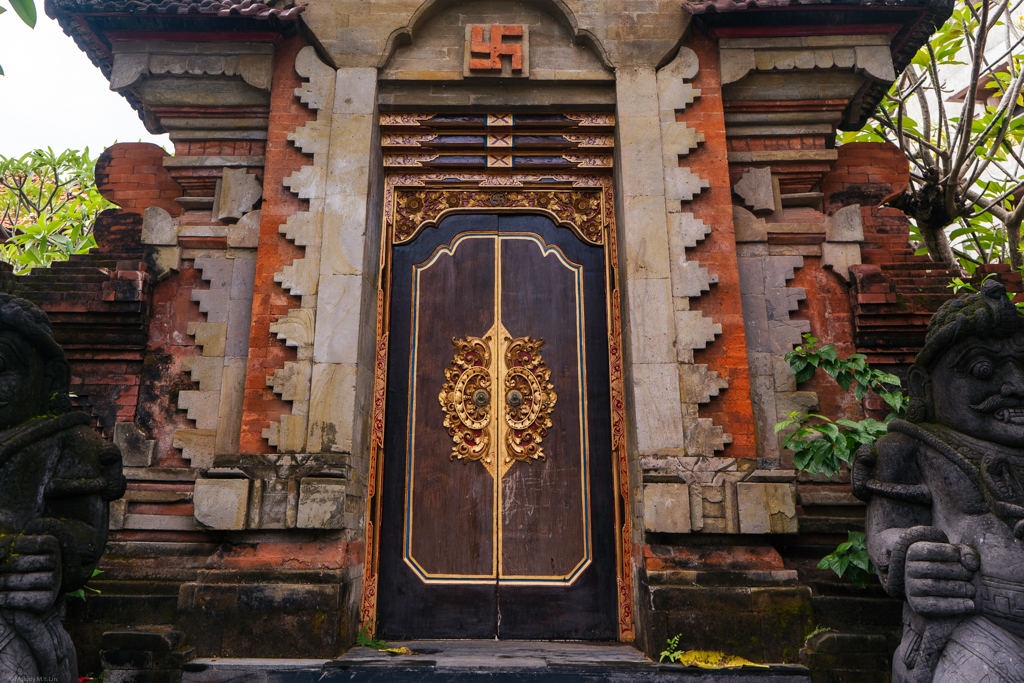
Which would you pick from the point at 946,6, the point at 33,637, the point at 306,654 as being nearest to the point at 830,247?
the point at 946,6

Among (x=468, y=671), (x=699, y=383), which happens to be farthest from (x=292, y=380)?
(x=699, y=383)

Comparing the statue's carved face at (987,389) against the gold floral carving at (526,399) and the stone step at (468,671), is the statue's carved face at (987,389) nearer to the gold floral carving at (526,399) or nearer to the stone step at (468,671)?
the stone step at (468,671)

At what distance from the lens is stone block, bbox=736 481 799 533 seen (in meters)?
5.10

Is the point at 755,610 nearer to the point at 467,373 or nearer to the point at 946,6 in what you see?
the point at 467,373

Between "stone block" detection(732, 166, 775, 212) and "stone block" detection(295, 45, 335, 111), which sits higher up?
"stone block" detection(295, 45, 335, 111)

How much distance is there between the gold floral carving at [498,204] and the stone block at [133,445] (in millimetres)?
2906

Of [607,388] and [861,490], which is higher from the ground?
[607,388]

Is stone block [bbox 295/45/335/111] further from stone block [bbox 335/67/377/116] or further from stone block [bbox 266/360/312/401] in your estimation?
stone block [bbox 266/360/312/401]

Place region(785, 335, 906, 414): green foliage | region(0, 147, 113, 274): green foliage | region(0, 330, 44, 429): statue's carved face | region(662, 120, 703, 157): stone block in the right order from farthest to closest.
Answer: region(0, 147, 113, 274): green foliage
region(662, 120, 703, 157): stone block
region(785, 335, 906, 414): green foliage
region(0, 330, 44, 429): statue's carved face

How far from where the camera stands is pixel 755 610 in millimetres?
4895

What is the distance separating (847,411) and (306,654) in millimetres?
4860

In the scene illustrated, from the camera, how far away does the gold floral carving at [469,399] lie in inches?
240

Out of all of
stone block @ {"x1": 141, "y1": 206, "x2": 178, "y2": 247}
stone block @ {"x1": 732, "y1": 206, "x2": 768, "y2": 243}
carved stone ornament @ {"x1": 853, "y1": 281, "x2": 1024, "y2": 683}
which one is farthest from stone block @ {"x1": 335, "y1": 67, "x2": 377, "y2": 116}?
carved stone ornament @ {"x1": 853, "y1": 281, "x2": 1024, "y2": 683}

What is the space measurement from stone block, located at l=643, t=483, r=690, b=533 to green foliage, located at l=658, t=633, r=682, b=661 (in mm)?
767
